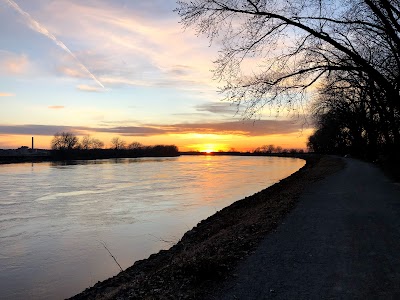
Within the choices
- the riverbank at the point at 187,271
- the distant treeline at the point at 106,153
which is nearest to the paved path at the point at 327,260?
the riverbank at the point at 187,271

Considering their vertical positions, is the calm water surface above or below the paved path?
below

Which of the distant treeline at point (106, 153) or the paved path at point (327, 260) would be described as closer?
the paved path at point (327, 260)

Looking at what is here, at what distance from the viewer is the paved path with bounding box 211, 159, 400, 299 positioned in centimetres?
532

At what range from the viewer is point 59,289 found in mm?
8867

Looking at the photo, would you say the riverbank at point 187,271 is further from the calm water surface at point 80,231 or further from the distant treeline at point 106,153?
the distant treeline at point 106,153

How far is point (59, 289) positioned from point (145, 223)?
7.19 metres

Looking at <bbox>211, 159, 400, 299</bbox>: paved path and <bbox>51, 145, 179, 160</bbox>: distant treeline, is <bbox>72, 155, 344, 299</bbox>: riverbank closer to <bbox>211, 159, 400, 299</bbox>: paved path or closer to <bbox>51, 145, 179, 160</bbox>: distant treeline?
<bbox>211, 159, 400, 299</bbox>: paved path

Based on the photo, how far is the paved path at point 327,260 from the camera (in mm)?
5324

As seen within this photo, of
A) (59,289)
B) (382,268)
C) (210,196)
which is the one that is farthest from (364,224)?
(210,196)

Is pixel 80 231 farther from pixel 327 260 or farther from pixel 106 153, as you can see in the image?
pixel 106 153

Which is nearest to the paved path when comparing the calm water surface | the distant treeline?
the calm water surface

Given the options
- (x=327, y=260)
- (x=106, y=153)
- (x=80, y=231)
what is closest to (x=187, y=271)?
(x=327, y=260)

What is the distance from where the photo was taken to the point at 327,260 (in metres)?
6.62

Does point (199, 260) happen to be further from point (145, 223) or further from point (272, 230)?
point (145, 223)
